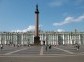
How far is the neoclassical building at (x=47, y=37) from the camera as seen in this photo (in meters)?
173

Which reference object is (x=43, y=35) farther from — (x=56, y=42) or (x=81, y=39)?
(x=81, y=39)

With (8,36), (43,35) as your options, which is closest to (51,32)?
(43,35)

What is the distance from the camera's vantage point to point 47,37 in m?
173

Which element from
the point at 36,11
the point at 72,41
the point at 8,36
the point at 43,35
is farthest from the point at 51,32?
the point at 36,11

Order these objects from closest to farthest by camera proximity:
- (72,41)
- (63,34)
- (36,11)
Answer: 1. (36,11)
2. (72,41)
3. (63,34)

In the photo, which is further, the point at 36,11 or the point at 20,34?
the point at 20,34

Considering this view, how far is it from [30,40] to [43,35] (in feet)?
33.3

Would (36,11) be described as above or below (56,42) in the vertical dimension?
above

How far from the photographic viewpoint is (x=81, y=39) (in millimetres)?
176625

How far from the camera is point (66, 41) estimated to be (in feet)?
575

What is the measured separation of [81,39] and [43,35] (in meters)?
28.1

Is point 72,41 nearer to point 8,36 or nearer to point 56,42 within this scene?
point 56,42

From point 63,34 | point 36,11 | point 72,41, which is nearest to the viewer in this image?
point 36,11

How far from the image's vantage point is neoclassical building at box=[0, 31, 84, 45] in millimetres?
172875
